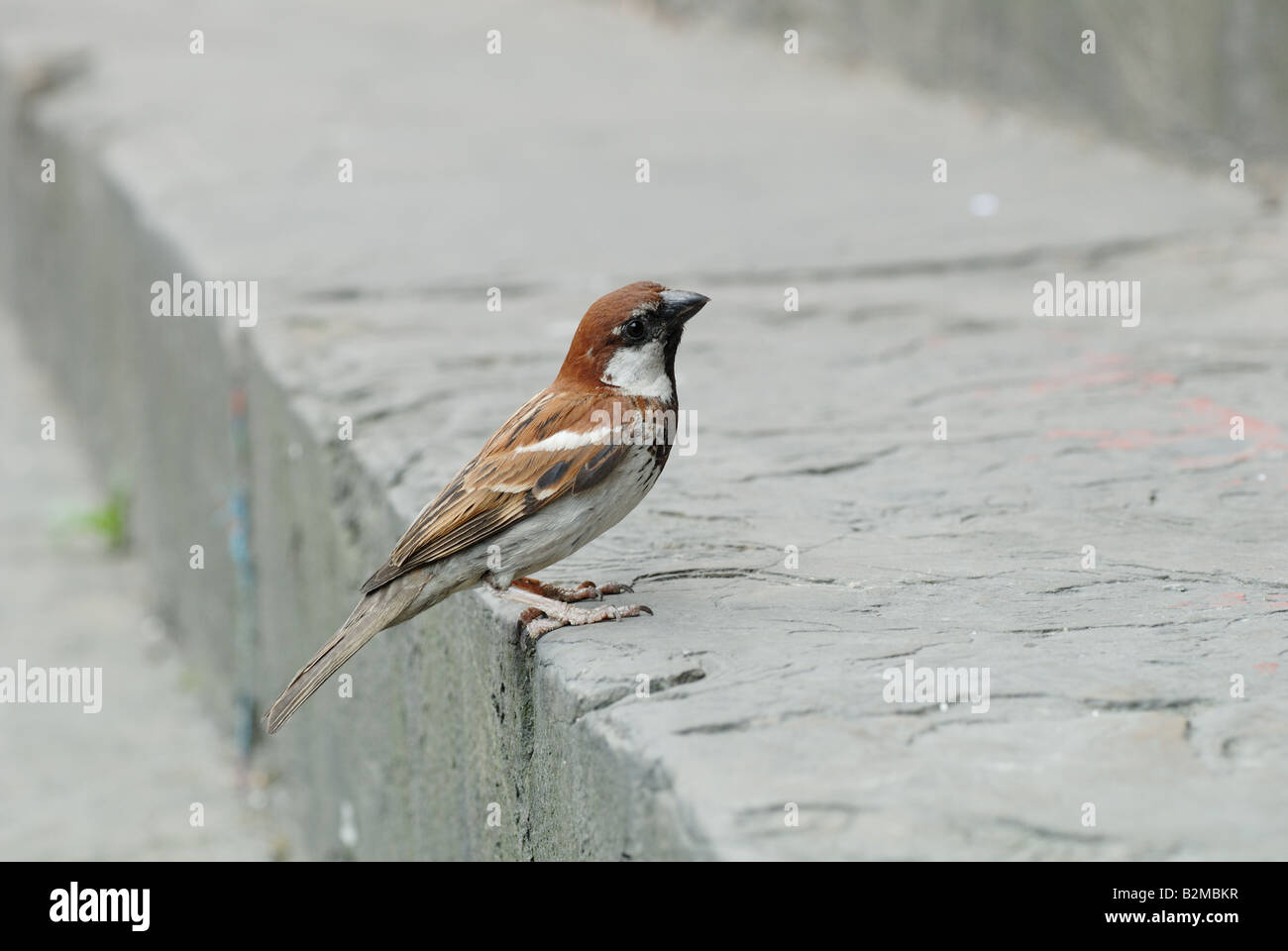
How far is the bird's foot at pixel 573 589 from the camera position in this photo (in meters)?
2.70

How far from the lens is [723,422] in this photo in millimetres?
3873

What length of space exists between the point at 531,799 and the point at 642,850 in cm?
53

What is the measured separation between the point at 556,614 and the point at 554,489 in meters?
0.19

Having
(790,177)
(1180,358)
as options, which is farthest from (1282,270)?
(790,177)

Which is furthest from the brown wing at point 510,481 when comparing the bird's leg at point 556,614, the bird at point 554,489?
the bird's leg at point 556,614

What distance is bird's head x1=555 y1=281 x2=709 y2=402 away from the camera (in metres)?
2.66

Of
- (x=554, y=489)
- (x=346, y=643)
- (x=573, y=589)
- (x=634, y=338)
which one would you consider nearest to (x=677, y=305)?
(x=634, y=338)

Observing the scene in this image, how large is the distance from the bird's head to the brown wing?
0.19 ft

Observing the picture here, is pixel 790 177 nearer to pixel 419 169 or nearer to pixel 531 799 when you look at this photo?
pixel 419 169

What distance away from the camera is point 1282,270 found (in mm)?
5078

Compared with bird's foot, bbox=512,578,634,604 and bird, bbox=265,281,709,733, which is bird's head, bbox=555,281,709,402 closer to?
bird, bbox=265,281,709,733

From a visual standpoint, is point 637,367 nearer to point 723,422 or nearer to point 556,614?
point 556,614

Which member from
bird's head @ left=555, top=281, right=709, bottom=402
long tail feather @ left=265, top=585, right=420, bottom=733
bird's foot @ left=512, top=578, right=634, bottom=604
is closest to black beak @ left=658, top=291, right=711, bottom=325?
bird's head @ left=555, top=281, right=709, bottom=402

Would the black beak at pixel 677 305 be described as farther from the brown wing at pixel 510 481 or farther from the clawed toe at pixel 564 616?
the clawed toe at pixel 564 616
